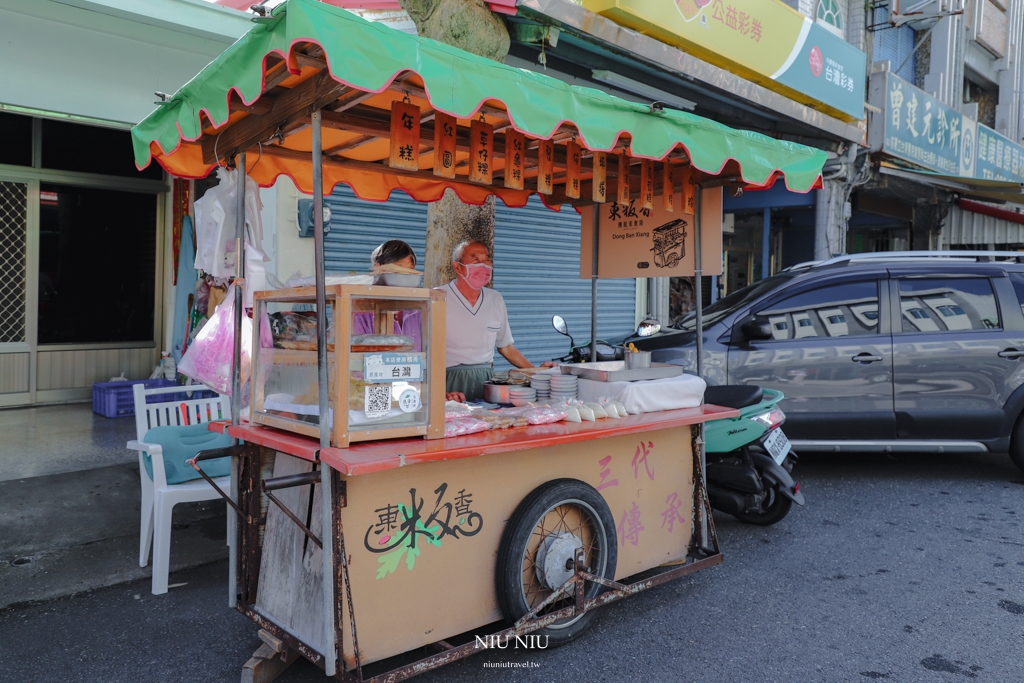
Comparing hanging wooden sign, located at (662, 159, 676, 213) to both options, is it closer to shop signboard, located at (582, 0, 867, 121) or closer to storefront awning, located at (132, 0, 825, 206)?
storefront awning, located at (132, 0, 825, 206)

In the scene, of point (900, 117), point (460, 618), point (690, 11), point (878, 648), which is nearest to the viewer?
point (460, 618)

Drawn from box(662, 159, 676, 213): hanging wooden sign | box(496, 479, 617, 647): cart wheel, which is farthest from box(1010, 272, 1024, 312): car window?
box(496, 479, 617, 647): cart wheel

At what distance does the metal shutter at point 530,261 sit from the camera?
731 cm

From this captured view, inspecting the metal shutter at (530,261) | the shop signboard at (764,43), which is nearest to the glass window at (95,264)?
the metal shutter at (530,261)

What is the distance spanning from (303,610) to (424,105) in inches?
89.5

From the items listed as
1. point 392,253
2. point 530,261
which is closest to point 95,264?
point 530,261

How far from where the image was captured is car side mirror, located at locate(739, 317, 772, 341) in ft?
19.1

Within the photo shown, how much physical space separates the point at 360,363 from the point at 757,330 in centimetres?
408

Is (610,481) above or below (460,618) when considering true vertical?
above

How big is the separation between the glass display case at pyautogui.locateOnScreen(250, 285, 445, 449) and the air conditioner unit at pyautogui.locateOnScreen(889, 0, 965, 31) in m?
13.6

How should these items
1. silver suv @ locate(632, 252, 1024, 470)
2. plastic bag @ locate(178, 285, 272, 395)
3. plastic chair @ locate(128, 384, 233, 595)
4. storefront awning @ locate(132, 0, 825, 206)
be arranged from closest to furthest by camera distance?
storefront awning @ locate(132, 0, 825, 206), plastic bag @ locate(178, 285, 272, 395), plastic chair @ locate(128, 384, 233, 595), silver suv @ locate(632, 252, 1024, 470)

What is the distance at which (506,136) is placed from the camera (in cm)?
389

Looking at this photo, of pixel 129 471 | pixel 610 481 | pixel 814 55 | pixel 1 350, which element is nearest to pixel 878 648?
pixel 610 481

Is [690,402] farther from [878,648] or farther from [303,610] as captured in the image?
[303,610]
